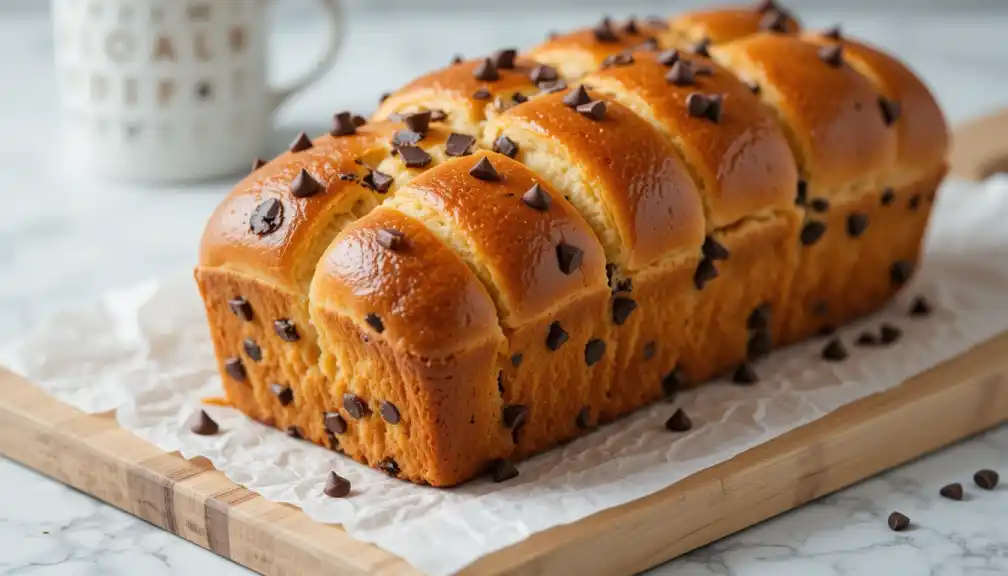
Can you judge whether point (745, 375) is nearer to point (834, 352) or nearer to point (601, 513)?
point (834, 352)

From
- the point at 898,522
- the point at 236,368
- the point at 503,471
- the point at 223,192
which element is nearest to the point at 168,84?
the point at 223,192

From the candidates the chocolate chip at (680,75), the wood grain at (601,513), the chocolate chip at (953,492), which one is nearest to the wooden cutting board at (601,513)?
the wood grain at (601,513)

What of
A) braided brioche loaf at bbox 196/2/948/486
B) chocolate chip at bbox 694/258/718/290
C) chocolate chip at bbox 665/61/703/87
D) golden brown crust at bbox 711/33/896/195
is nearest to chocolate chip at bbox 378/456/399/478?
braided brioche loaf at bbox 196/2/948/486

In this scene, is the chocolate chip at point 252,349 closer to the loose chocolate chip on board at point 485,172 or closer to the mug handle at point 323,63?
the loose chocolate chip on board at point 485,172

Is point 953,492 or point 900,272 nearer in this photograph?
A: point 953,492

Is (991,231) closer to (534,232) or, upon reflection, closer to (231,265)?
(534,232)

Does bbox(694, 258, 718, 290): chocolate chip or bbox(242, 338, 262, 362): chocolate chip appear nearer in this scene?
bbox(242, 338, 262, 362): chocolate chip

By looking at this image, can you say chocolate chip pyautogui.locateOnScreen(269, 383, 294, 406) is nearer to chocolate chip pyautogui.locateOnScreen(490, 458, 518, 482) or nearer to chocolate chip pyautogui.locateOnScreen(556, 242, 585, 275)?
chocolate chip pyautogui.locateOnScreen(490, 458, 518, 482)
